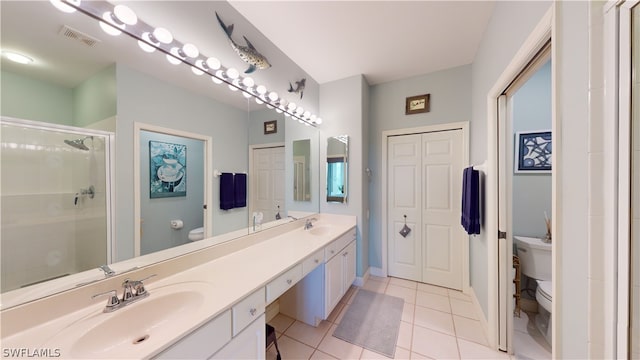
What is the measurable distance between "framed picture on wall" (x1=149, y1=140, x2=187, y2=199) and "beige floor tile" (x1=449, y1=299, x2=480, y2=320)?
2.70 m

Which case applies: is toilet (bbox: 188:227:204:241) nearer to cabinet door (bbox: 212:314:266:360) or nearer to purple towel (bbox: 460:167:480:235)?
cabinet door (bbox: 212:314:266:360)

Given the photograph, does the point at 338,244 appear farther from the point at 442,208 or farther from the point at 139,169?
the point at 139,169

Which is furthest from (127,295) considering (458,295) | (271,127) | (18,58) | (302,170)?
(458,295)

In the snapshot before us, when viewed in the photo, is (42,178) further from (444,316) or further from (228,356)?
(444,316)

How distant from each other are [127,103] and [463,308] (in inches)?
126

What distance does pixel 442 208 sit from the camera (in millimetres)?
2541

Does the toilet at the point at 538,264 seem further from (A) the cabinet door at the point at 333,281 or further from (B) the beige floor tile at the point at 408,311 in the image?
(A) the cabinet door at the point at 333,281

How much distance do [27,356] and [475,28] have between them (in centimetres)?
319

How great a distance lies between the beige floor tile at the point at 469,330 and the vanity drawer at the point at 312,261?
1348mm

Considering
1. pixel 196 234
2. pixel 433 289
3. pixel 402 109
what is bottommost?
pixel 433 289

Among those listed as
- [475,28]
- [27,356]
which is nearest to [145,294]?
[27,356]

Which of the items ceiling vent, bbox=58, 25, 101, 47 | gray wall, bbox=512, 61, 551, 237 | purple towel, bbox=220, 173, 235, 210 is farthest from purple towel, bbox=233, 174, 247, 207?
gray wall, bbox=512, 61, 551, 237

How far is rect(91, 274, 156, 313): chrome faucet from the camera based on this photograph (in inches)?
35.1

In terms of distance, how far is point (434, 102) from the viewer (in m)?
2.53
